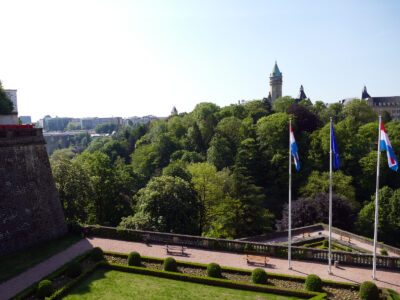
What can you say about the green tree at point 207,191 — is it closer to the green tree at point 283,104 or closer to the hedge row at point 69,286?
the hedge row at point 69,286

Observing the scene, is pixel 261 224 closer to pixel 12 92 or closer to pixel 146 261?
pixel 146 261

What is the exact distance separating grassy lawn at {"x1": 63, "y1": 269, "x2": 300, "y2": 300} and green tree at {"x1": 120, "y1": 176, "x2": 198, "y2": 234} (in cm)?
641

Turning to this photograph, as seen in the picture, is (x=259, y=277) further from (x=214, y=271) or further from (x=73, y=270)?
(x=73, y=270)

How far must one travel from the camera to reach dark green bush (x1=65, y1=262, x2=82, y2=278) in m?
16.4

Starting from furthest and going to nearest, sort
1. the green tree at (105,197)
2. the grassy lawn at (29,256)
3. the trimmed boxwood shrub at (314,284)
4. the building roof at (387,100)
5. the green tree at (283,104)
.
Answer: the building roof at (387,100) → the green tree at (283,104) → the green tree at (105,197) → the grassy lawn at (29,256) → the trimmed boxwood shrub at (314,284)

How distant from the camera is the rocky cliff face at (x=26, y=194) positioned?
62.3 ft

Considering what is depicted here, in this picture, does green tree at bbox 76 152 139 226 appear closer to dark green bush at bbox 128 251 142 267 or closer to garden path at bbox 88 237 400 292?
garden path at bbox 88 237 400 292

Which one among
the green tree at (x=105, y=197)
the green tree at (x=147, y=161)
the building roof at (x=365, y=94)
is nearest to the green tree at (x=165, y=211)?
the green tree at (x=105, y=197)

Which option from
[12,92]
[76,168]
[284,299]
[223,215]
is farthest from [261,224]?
[12,92]

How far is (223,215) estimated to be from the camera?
30.2 meters

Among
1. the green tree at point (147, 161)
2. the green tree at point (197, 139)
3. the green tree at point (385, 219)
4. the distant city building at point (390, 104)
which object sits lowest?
the green tree at point (385, 219)

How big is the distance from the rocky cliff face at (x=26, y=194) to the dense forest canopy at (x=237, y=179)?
16.2 ft

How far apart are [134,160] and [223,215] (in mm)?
34414

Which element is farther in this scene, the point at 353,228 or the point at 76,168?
the point at 353,228
